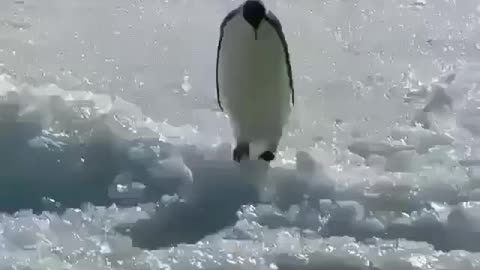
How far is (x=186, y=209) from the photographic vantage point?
284 cm

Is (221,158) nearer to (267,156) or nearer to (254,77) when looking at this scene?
(267,156)

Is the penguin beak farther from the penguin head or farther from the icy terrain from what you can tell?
the icy terrain

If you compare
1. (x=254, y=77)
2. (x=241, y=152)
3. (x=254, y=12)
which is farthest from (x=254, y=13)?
(x=241, y=152)

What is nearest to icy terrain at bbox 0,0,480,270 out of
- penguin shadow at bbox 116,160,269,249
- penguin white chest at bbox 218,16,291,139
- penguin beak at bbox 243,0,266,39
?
penguin shadow at bbox 116,160,269,249

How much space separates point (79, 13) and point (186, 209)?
2.19m

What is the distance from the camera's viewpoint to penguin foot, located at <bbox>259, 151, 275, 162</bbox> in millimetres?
3033

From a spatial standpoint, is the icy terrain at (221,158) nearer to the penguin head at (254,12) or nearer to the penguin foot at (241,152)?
the penguin foot at (241,152)

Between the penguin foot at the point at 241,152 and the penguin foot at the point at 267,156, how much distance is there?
0.15ft

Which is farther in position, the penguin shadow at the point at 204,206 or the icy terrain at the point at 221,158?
the penguin shadow at the point at 204,206

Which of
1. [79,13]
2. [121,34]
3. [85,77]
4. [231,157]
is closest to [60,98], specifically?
[85,77]

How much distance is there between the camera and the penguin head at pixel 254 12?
2850 millimetres

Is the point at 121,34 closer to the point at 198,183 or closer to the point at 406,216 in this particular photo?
the point at 198,183

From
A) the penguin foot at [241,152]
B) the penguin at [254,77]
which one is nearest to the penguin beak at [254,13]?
the penguin at [254,77]

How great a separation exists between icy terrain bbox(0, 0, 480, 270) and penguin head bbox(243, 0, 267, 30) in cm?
46
